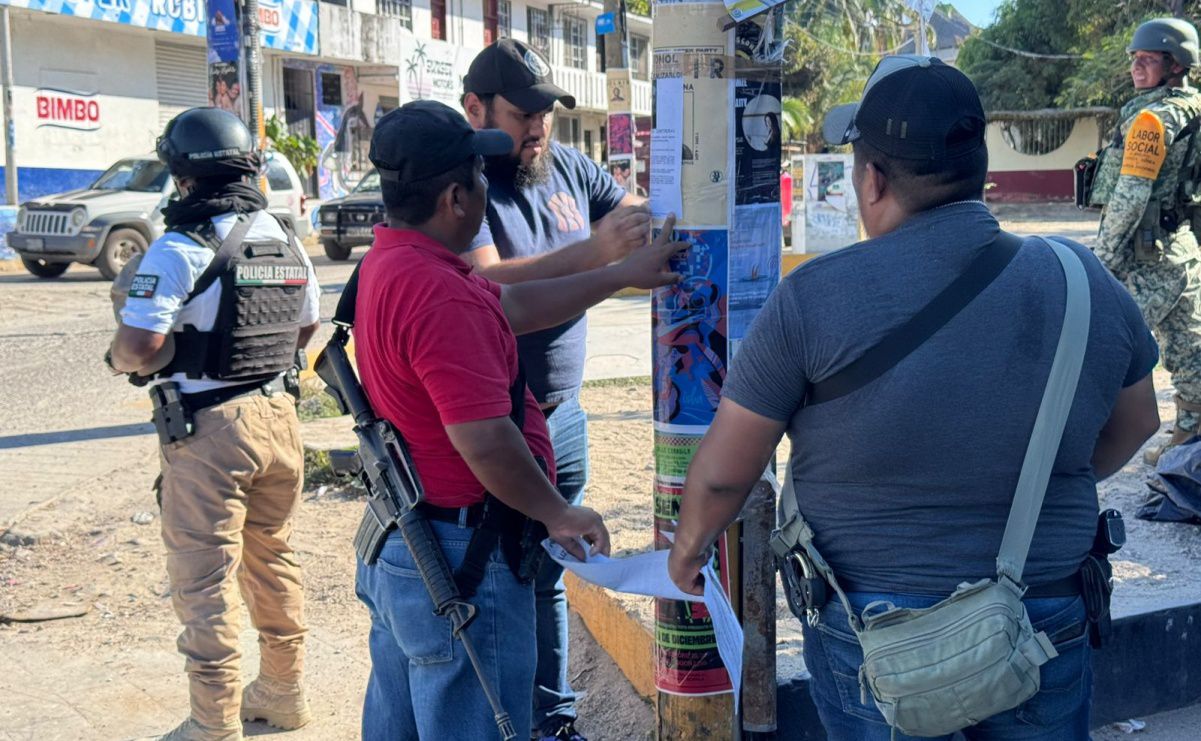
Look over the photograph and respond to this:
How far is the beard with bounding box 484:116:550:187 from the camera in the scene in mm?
3391

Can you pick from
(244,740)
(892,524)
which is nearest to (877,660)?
(892,524)

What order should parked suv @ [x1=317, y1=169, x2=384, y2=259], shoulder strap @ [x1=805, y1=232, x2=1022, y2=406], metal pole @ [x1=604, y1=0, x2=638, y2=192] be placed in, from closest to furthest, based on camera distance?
shoulder strap @ [x1=805, y1=232, x2=1022, y2=406], metal pole @ [x1=604, y1=0, x2=638, y2=192], parked suv @ [x1=317, y1=169, x2=384, y2=259]

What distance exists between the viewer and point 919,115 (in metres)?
2.01

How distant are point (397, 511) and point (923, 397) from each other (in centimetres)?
111

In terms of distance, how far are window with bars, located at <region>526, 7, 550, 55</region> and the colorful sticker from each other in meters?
35.6

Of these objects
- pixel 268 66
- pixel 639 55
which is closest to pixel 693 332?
pixel 268 66

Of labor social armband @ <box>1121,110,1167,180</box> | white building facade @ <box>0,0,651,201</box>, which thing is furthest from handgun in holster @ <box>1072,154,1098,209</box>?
white building facade @ <box>0,0,651,201</box>

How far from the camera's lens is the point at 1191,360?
599cm

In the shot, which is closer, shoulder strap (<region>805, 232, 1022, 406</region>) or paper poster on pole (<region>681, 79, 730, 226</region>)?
shoulder strap (<region>805, 232, 1022, 406</region>)

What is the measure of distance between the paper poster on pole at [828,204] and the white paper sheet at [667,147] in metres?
16.9

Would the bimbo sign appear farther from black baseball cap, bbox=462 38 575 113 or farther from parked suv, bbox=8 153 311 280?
black baseball cap, bbox=462 38 575 113

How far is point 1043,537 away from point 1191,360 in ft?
14.7

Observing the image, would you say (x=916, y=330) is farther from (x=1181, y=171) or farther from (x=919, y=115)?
(x=1181, y=171)

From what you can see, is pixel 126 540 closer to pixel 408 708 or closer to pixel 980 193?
pixel 408 708
